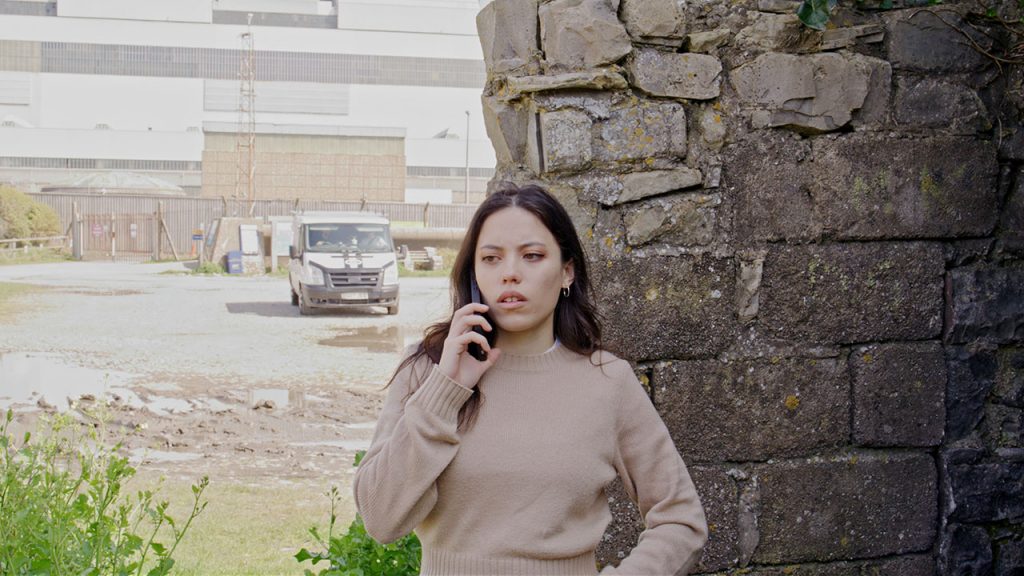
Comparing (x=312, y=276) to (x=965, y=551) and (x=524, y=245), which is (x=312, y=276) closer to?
(x=965, y=551)

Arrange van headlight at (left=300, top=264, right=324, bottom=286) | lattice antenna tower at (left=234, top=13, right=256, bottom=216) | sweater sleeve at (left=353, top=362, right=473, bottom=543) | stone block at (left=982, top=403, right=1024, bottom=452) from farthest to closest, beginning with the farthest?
lattice antenna tower at (left=234, top=13, right=256, bottom=216) < van headlight at (left=300, top=264, right=324, bottom=286) < stone block at (left=982, top=403, right=1024, bottom=452) < sweater sleeve at (left=353, top=362, right=473, bottom=543)

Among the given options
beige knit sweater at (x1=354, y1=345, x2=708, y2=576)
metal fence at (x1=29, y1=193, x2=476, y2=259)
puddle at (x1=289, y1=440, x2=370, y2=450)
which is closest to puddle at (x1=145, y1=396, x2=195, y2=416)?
puddle at (x1=289, y1=440, x2=370, y2=450)

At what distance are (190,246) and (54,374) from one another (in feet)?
76.7

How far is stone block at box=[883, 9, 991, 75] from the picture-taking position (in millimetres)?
3229

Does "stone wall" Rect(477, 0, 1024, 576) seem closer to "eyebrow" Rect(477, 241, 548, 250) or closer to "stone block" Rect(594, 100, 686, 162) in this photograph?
"stone block" Rect(594, 100, 686, 162)

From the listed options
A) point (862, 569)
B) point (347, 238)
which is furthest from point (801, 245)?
point (347, 238)

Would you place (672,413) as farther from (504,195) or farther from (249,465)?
(249,465)

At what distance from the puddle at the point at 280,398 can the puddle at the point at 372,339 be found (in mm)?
2631

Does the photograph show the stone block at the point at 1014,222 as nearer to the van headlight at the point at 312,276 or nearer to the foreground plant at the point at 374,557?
the foreground plant at the point at 374,557

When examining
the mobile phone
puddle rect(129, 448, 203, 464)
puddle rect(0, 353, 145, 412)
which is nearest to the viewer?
the mobile phone

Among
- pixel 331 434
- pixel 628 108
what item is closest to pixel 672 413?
pixel 628 108

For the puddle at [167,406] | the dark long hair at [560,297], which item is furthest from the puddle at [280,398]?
the dark long hair at [560,297]

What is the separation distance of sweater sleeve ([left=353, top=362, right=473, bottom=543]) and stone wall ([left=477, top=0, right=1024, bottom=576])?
122cm

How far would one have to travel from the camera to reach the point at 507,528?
1.80 m
